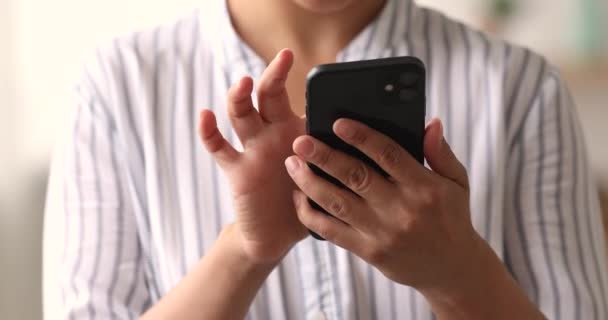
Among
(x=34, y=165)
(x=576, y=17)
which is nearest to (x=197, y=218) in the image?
(x=34, y=165)

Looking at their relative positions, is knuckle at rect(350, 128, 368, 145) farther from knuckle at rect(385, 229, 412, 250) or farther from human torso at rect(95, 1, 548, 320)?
human torso at rect(95, 1, 548, 320)

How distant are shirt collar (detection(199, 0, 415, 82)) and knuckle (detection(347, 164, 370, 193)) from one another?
0.67 feet

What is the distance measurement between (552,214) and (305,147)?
272 millimetres

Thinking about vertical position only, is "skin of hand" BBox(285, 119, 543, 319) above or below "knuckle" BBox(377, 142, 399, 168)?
below

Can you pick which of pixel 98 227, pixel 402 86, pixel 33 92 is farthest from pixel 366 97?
pixel 33 92

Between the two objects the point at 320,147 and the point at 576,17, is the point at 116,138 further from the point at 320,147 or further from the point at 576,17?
the point at 576,17

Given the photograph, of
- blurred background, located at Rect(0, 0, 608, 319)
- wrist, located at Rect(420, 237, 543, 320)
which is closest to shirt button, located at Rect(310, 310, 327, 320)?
wrist, located at Rect(420, 237, 543, 320)

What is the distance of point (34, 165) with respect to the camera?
1.02m

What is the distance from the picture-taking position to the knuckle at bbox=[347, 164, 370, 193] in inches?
16.3

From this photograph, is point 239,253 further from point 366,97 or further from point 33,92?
point 33,92

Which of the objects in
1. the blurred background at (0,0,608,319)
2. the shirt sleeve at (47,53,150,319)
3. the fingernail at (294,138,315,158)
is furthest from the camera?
the blurred background at (0,0,608,319)

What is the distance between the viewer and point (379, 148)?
409 millimetres

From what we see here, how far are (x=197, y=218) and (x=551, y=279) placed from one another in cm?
30

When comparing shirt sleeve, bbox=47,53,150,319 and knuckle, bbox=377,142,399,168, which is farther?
shirt sleeve, bbox=47,53,150,319
